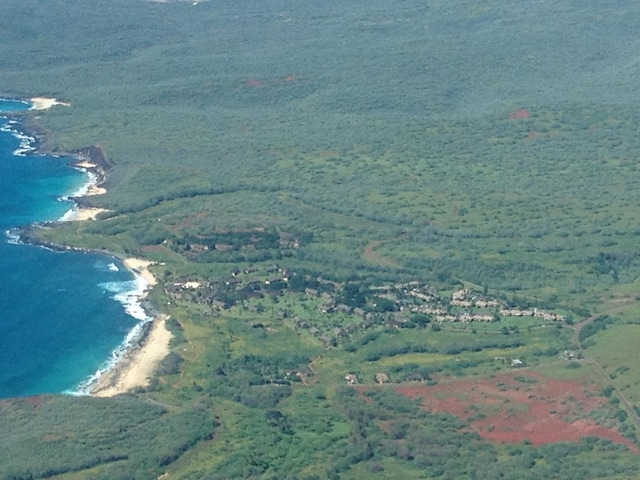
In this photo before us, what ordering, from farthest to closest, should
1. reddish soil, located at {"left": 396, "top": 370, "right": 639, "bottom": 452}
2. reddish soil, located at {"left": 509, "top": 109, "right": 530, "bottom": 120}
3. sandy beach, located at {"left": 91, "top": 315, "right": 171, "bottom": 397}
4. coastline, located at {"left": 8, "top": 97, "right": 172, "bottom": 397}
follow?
1. reddish soil, located at {"left": 509, "top": 109, "right": 530, "bottom": 120}
2. coastline, located at {"left": 8, "top": 97, "right": 172, "bottom": 397}
3. sandy beach, located at {"left": 91, "top": 315, "right": 171, "bottom": 397}
4. reddish soil, located at {"left": 396, "top": 370, "right": 639, "bottom": 452}

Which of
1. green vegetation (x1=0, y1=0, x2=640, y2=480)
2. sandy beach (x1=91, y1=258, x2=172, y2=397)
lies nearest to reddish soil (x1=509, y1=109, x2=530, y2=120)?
green vegetation (x1=0, y1=0, x2=640, y2=480)

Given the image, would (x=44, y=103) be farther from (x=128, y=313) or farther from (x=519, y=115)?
(x=128, y=313)

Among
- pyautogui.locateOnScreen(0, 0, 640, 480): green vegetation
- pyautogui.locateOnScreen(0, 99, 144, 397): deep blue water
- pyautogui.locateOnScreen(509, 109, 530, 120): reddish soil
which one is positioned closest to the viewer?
pyautogui.locateOnScreen(0, 0, 640, 480): green vegetation

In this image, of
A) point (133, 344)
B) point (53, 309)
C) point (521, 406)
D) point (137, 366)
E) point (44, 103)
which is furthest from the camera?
point (44, 103)

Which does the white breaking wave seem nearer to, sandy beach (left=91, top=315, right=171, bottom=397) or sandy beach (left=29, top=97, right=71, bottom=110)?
sandy beach (left=91, top=315, right=171, bottom=397)

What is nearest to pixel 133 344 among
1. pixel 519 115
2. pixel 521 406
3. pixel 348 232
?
pixel 521 406

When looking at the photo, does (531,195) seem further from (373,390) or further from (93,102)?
(93,102)
